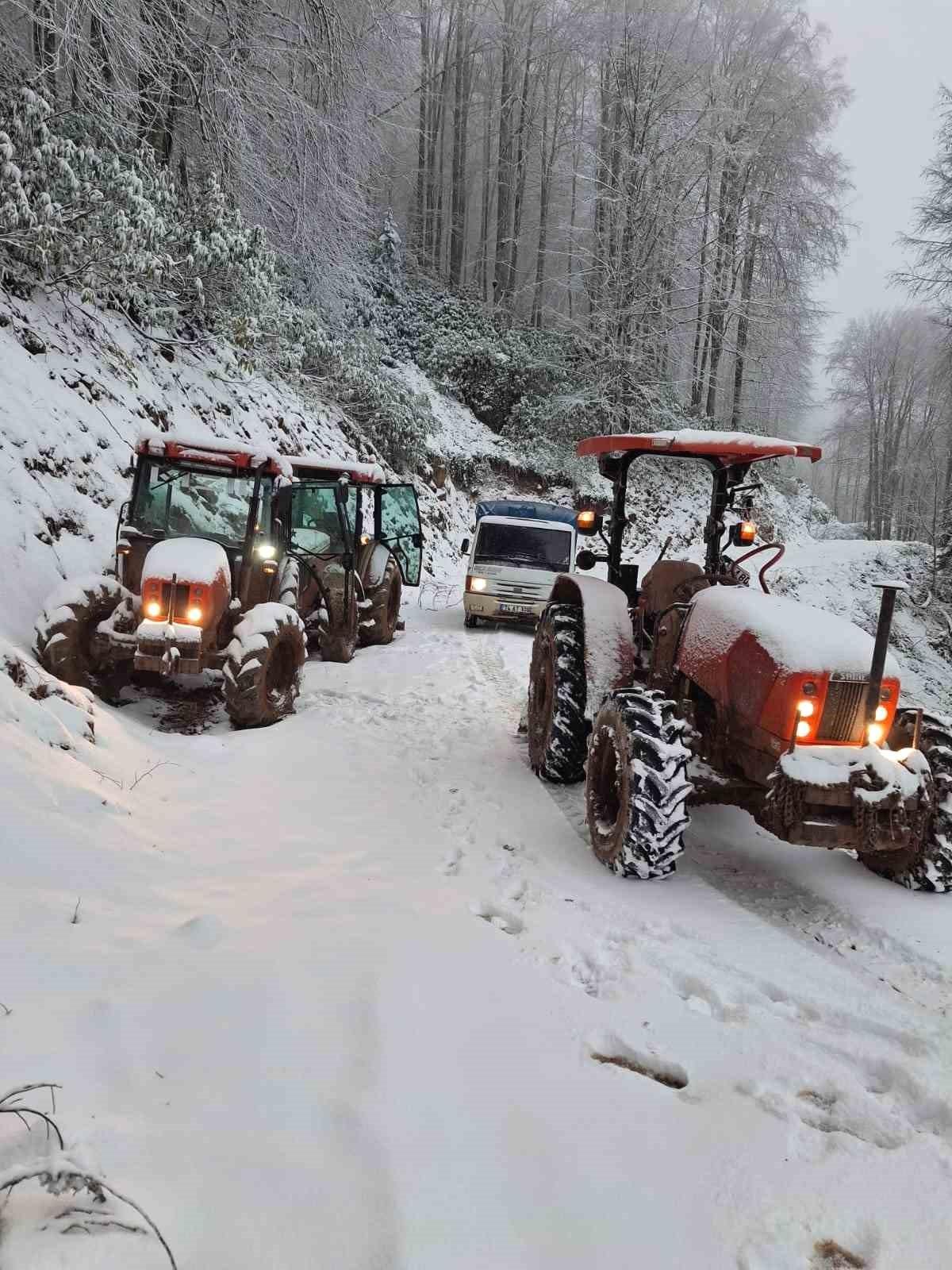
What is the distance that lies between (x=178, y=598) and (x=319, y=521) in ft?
12.1

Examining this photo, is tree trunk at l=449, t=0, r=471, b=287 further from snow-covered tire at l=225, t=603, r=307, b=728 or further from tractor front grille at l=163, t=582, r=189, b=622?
tractor front grille at l=163, t=582, r=189, b=622

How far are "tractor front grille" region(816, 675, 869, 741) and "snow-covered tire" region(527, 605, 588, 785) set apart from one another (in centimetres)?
182

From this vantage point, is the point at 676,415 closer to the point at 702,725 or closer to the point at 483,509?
Result: the point at 483,509

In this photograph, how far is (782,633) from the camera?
11.3 ft

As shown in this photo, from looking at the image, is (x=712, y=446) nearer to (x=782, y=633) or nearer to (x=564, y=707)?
(x=782, y=633)

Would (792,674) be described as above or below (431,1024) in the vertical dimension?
above

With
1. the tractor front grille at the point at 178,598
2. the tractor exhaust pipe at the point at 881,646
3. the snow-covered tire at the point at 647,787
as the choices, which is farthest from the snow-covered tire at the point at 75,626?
the tractor exhaust pipe at the point at 881,646

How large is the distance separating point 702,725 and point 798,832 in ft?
3.57

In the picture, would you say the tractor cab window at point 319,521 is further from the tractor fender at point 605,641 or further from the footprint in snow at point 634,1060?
the footprint in snow at point 634,1060

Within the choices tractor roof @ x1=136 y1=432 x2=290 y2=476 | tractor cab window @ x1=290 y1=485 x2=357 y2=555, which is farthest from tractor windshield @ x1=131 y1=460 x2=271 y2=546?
tractor cab window @ x1=290 y1=485 x2=357 y2=555

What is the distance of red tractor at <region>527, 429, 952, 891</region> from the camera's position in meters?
3.26

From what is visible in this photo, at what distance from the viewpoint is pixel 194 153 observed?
11.7 m

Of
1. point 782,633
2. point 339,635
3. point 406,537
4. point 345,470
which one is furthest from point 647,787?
point 406,537

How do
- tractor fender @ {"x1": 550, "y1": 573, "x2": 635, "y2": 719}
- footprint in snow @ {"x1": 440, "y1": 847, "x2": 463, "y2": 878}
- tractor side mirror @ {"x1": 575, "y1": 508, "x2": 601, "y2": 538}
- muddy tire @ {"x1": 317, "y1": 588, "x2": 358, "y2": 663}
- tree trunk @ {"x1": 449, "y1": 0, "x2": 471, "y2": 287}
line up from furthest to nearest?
1. tree trunk @ {"x1": 449, "y1": 0, "x2": 471, "y2": 287}
2. muddy tire @ {"x1": 317, "y1": 588, "x2": 358, "y2": 663}
3. tractor side mirror @ {"x1": 575, "y1": 508, "x2": 601, "y2": 538}
4. tractor fender @ {"x1": 550, "y1": 573, "x2": 635, "y2": 719}
5. footprint in snow @ {"x1": 440, "y1": 847, "x2": 463, "y2": 878}
